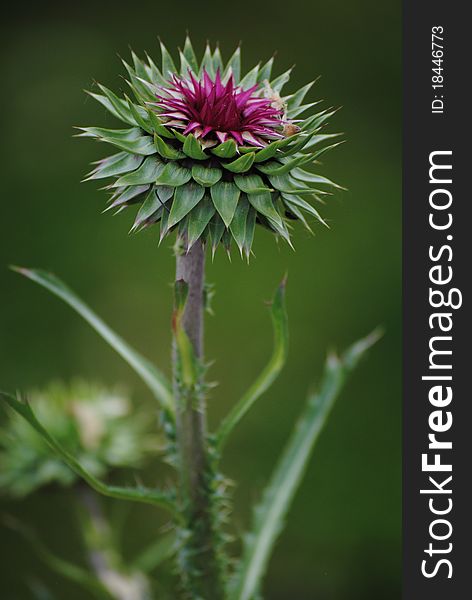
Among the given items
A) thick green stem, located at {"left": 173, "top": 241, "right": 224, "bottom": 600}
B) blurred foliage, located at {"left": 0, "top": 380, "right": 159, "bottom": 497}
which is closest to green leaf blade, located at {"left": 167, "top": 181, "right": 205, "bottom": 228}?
thick green stem, located at {"left": 173, "top": 241, "right": 224, "bottom": 600}

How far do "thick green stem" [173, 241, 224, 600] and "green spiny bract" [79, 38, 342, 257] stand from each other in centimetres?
10

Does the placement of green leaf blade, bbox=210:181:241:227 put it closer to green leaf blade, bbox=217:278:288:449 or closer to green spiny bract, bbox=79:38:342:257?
green spiny bract, bbox=79:38:342:257

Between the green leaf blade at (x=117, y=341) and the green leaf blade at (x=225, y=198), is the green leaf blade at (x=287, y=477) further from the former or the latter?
the green leaf blade at (x=225, y=198)

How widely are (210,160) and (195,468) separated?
20.7 inches

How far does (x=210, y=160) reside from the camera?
1175mm

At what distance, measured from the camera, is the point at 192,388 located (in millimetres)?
1345

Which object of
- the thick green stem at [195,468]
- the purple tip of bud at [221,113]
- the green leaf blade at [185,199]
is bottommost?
the thick green stem at [195,468]

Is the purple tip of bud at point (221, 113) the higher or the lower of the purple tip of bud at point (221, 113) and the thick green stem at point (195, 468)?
the higher

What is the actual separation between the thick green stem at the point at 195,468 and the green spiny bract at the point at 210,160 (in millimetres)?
104

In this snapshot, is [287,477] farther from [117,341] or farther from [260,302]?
[260,302]

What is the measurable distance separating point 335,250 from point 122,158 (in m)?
2.25

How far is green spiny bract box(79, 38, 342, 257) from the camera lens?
1.14 m

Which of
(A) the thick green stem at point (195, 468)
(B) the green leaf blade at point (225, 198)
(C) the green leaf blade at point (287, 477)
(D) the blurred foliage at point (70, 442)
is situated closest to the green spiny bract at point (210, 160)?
(B) the green leaf blade at point (225, 198)

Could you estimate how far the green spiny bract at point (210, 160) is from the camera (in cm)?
114
